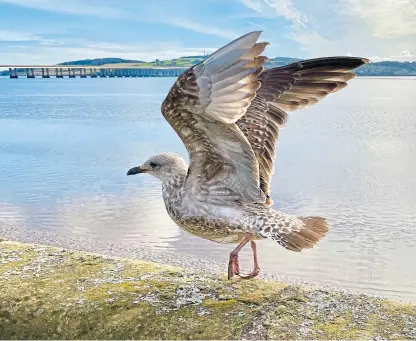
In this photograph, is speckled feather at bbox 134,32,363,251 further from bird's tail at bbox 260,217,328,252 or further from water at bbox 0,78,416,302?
water at bbox 0,78,416,302

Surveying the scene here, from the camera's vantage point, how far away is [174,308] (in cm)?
412

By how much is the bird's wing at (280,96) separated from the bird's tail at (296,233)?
14.8 inches

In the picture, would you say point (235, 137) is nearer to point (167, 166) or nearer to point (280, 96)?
point (167, 166)

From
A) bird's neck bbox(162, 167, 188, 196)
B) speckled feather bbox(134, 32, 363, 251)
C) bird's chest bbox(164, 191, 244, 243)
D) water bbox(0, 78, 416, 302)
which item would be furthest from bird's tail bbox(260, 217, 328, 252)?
water bbox(0, 78, 416, 302)

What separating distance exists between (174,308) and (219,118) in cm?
133

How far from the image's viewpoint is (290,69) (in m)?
5.36

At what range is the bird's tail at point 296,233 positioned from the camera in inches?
177

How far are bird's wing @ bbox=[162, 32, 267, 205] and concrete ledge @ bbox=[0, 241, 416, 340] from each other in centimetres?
72

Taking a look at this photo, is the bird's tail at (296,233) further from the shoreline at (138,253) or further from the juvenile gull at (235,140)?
the shoreline at (138,253)

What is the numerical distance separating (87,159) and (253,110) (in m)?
14.7

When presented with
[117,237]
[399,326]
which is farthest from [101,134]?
[399,326]

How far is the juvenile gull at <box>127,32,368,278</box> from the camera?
12.8ft

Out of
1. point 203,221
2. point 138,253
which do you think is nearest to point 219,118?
point 203,221

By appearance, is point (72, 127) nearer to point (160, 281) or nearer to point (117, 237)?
point (117, 237)
